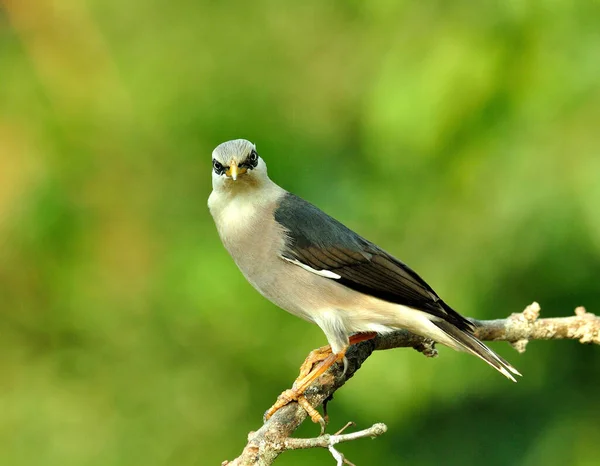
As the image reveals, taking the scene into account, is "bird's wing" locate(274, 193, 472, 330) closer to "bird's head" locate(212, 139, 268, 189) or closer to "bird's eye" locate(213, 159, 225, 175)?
"bird's head" locate(212, 139, 268, 189)

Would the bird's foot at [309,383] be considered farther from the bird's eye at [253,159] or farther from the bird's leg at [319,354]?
the bird's eye at [253,159]

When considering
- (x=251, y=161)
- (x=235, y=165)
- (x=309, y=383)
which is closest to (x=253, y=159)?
(x=251, y=161)

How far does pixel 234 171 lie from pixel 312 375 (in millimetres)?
858

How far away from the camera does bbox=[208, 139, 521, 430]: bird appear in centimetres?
337

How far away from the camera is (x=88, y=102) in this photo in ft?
19.4

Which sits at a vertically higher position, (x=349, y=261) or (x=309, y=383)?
(x=349, y=261)

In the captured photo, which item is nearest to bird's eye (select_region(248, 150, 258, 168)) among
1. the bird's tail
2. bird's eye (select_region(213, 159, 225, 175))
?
bird's eye (select_region(213, 159, 225, 175))

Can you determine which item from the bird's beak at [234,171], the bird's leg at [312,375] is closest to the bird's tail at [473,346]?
the bird's leg at [312,375]

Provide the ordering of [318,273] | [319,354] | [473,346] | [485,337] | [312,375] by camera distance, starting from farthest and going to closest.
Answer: [485,337] → [319,354] → [318,273] → [312,375] → [473,346]

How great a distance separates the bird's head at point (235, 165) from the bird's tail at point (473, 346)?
98 cm

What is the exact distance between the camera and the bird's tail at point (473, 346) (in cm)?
320

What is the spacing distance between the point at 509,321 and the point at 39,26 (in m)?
4.06

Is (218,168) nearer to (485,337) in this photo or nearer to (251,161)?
(251,161)

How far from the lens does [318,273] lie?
3.46 m
